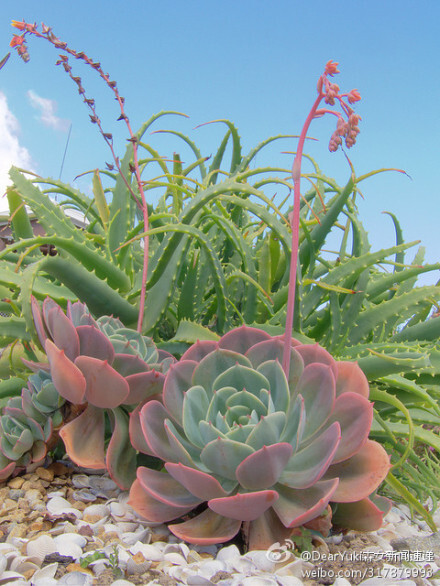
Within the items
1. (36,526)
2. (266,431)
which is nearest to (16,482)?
(36,526)

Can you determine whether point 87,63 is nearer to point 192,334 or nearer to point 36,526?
point 192,334

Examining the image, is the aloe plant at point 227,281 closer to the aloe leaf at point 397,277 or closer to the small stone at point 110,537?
the aloe leaf at point 397,277

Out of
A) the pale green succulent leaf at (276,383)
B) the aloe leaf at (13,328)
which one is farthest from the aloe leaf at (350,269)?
the aloe leaf at (13,328)

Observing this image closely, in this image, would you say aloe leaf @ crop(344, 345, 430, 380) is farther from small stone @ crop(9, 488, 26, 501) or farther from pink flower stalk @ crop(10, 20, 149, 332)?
small stone @ crop(9, 488, 26, 501)

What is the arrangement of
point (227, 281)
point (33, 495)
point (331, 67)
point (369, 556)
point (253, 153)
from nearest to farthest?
point (331, 67)
point (369, 556)
point (33, 495)
point (227, 281)
point (253, 153)

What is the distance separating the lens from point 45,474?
0.92m

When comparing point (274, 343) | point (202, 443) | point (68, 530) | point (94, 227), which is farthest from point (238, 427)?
point (94, 227)

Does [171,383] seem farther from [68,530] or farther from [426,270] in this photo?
[426,270]

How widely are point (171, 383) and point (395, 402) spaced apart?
405mm

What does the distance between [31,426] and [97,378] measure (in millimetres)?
230

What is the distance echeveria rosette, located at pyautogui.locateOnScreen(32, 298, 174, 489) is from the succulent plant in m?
0.06

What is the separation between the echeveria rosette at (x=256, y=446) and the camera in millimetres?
679

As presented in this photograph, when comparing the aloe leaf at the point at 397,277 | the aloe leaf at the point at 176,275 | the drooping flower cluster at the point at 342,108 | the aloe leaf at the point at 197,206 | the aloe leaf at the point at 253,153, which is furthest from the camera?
the aloe leaf at the point at 253,153

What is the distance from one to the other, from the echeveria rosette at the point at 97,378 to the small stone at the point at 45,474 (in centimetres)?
11
